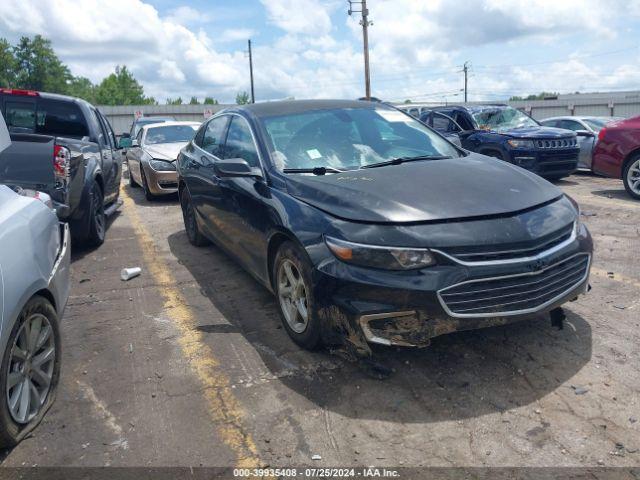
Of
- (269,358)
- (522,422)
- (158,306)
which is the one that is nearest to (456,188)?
(522,422)

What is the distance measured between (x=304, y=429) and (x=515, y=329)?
1.81 m

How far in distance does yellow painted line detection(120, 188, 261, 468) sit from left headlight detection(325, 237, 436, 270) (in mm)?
1074

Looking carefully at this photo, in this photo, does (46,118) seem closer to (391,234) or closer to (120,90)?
(391,234)

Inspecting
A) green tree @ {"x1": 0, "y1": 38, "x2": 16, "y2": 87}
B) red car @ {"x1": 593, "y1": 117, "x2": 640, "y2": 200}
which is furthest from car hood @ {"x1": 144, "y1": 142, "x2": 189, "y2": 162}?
green tree @ {"x1": 0, "y1": 38, "x2": 16, "y2": 87}

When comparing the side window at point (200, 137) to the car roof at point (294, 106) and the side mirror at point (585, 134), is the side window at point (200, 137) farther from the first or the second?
the side mirror at point (585, 134)

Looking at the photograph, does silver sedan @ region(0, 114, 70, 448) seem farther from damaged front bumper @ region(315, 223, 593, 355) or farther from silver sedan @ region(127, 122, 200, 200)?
silver sedan @ region(127, 122, 200, 200)

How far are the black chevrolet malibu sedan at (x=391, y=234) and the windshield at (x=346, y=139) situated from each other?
0.01 m

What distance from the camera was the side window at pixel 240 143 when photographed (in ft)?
14.8

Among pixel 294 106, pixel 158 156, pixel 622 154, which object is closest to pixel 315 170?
pixel 294 106

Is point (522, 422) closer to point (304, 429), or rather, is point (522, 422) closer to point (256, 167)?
point (304, 429)

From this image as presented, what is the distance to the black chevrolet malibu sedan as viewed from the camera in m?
3.05

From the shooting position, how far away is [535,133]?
10.6 meters

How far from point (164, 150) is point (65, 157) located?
17.2ft

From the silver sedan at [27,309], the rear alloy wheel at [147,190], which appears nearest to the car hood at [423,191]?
the silver sedan at [27,309]
